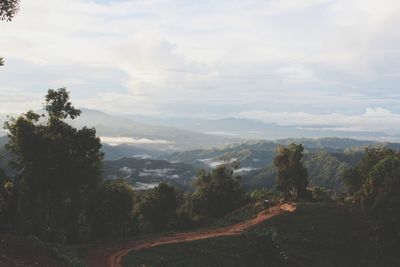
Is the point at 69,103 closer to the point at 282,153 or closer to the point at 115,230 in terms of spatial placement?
the point at 115,230

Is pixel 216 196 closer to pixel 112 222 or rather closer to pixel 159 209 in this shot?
pixel 159 209

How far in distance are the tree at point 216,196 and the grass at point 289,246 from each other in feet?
96.2

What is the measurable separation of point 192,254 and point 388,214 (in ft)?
97.8

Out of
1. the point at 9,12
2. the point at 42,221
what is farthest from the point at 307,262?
the point at 9,12

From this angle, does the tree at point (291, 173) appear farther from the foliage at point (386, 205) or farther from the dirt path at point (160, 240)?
the foliage at point (386, 205)

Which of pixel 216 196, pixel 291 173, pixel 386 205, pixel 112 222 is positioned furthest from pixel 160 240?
pixel 216 196

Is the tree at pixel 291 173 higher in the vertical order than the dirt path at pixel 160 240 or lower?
higher

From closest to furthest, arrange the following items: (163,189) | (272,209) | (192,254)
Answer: (192,254) < (272,209) < (163,189)

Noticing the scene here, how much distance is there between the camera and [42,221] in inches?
2490

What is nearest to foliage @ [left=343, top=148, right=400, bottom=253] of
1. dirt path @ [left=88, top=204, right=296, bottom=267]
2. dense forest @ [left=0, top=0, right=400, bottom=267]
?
dense forest @ [left=0, top=0, right=400, bottom=267]

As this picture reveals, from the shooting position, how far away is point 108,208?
76.6 m

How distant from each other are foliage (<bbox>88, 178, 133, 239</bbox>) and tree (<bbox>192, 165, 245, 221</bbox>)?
3796 centimetres

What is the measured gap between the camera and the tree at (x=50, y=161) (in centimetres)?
5975

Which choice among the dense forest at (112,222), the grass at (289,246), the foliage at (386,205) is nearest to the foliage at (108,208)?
the dense forest at (112,222)
